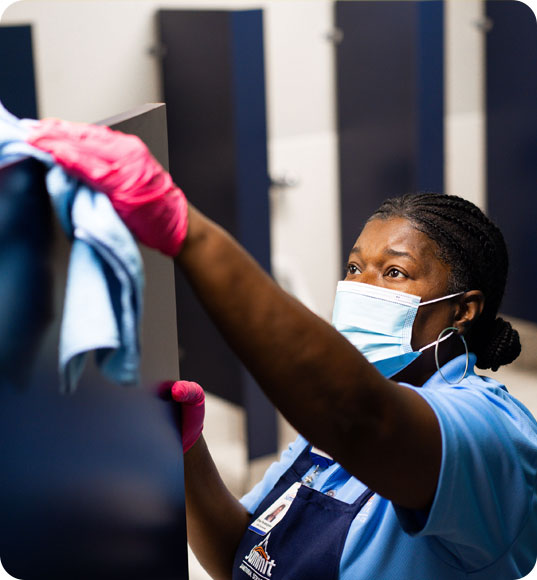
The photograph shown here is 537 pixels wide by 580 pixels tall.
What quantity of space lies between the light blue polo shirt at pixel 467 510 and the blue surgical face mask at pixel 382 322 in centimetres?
8

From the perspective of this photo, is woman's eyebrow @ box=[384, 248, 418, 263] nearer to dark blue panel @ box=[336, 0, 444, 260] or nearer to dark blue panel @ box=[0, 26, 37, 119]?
dark blue panel @ box=[0, 26, 37, 119]

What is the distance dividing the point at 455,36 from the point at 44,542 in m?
3.71

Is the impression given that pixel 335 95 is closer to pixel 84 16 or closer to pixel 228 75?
pixel 228 75

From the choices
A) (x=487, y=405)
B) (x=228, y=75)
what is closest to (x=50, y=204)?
(x=487, y=405)

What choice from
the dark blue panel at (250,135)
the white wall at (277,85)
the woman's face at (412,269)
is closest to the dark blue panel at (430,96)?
the white wall at (277,85)

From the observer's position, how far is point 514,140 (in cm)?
413

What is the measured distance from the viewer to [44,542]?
94 centimetres

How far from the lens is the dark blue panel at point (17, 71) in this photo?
7.77 ft

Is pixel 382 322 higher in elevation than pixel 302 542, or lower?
higher

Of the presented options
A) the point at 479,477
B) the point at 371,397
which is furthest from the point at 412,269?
the point at 371,397

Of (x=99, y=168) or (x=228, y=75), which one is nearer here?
(x=99, y=168)

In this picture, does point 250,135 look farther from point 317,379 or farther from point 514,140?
point 317,379

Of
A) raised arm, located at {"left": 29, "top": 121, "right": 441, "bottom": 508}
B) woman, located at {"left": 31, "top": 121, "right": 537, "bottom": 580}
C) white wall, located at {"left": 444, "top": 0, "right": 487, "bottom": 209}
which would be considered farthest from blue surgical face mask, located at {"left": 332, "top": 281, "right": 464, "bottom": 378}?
white wall, located at {"left": 444, "top": 0, "right": 487, "bottom": 209}

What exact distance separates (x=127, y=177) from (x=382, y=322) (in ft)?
2.27
